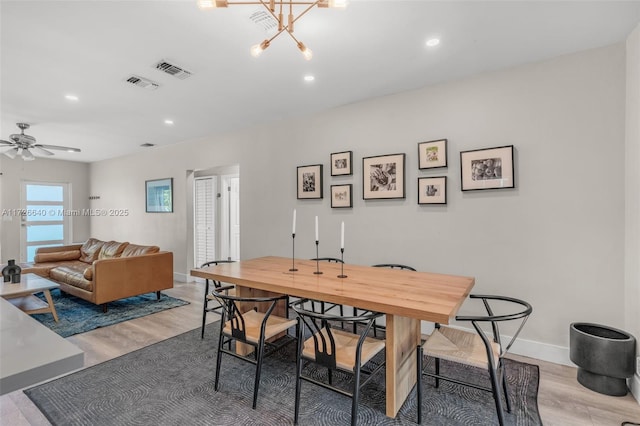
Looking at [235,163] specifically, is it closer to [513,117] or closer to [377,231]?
[377,231]

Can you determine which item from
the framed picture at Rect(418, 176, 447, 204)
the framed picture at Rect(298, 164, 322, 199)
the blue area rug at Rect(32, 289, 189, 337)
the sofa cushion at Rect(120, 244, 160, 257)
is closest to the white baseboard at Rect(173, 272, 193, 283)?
the blue area rug at Rect(32, 289, 189, 337)

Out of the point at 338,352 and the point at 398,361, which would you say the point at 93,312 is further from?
the point at 398,361

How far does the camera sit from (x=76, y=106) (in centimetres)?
369

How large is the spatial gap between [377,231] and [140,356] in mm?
2613

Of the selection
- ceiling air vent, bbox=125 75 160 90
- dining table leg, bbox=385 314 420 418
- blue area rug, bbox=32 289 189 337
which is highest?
ceiling air vent, bbox=125 75 160 90

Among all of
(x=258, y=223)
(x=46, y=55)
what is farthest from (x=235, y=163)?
(x=46, y=55)

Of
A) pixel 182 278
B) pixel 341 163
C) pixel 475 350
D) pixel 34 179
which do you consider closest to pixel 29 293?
pixel 182 278

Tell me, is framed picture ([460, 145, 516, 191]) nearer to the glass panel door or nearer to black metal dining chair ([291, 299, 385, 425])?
black metal dining chair ([291, 299, 385, 425])

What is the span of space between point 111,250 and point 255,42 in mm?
4498

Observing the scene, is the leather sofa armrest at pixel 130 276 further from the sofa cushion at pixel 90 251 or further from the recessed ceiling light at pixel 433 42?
the recessed ceiling light at pixel 433 42

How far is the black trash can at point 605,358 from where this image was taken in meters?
2.11

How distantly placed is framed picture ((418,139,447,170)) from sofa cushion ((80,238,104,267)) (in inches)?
220

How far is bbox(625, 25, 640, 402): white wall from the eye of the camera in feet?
7.09

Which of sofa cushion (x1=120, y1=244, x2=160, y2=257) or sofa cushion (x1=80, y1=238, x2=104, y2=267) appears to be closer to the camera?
sofa cushion (x1=120, y1=244, x2=160, y2=257)
